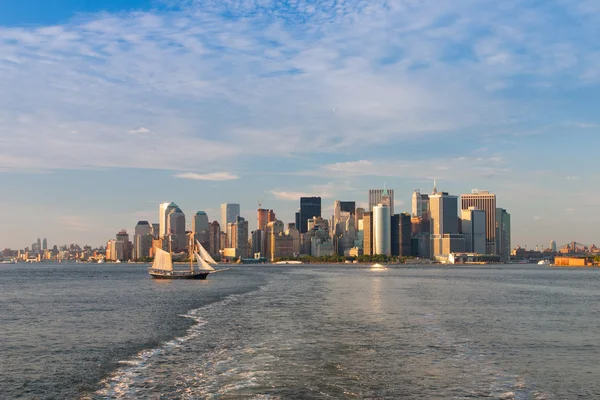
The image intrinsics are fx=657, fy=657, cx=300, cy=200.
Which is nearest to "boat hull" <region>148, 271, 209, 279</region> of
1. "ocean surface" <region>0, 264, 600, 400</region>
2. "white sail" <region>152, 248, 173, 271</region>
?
"white sail" <region>152, 248, 173, 271</region>

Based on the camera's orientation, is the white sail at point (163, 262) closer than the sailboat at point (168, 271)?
No

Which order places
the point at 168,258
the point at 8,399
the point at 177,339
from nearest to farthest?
the point at 8,399 < the point at 177,339 < the point at 168,258

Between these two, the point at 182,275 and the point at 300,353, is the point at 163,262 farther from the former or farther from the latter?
the point at 300,353

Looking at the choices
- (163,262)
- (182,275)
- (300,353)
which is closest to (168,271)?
(163,262)

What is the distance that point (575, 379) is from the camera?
120ft

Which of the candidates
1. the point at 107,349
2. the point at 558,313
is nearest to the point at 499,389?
the point at 107,349

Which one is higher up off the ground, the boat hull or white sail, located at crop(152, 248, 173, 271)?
white sail, located at crop(152, 248, 173, 271)

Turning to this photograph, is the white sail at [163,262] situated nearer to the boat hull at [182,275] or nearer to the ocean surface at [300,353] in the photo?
the boat hull at [182,275]

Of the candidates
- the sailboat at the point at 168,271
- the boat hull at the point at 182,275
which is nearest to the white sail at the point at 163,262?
the sailboat at the point at 168,271

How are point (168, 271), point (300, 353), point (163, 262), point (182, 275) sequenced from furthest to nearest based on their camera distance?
1. point (163, 262)
2. point (168, 271)
3. point (182, 275)
4. point (300, 353)

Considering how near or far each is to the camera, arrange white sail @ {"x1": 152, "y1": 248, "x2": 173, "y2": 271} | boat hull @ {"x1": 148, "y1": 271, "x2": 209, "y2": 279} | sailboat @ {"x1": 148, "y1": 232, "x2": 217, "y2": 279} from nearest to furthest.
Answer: boat hull @ {"x1": 148, "y1": 271, "x2": 209, "y2": 279} < sailboat @ {"x1": 148, "y1": 232, "x2": 217, "y2": 279} < white sail @ {"x1": 152, "y1": 248, "x2": 173, "y2": 271}

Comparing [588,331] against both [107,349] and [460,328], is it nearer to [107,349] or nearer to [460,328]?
[460,328]

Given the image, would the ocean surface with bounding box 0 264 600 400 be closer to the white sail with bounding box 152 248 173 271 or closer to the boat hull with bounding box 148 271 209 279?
the boat hull with bounding box 148 271 209 279

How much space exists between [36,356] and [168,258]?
14259 centimetres
